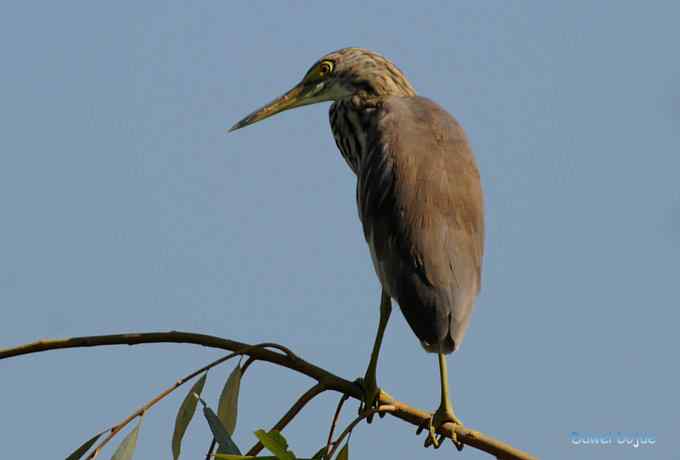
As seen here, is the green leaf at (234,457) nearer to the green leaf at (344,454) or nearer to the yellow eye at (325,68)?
the green leaf at (344,454)

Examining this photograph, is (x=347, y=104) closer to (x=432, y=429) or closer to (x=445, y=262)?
(x=445, y=262)

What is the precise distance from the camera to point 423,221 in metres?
2.54

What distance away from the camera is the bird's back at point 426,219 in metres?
2.36

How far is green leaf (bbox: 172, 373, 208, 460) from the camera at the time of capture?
6.70 ft

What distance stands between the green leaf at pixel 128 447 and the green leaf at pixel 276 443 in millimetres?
323

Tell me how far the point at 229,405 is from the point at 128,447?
25 centimetres

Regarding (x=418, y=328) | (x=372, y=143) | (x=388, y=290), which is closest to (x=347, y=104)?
(x=372, y=143)

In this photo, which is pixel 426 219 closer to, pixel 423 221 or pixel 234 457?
pixel 423 221

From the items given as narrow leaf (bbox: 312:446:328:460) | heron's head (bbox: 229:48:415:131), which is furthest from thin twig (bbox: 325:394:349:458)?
heron's head (bbox: 229:48:415:131)

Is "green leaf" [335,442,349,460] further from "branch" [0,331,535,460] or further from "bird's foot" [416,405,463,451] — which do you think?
"bird's foot" [416,405,463,451]

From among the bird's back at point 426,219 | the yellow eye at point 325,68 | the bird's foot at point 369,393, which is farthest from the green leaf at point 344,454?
the yellow eye at point 325,68

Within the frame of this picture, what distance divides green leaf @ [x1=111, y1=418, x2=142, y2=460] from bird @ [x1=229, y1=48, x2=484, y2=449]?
55cm

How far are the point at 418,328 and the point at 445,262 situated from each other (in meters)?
0.20

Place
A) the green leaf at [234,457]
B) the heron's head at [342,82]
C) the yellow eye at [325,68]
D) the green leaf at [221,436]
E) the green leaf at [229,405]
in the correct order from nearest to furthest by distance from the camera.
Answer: the green leaf at [234,457] < the green leaf at [221,436] < the green leaf at [229,405] < the heron's head at [342,82] < the yellow eye at [325,68]
